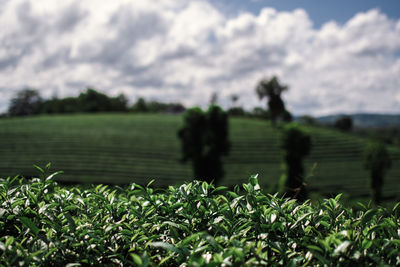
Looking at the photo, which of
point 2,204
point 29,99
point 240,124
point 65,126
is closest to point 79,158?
point 65,126

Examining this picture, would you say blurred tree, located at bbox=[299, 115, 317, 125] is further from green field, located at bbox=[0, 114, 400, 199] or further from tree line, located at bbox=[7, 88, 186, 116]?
tree line, located at bbox=[7, 88, 186, 116]

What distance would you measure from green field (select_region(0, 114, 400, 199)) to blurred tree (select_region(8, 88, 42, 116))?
52.8 m

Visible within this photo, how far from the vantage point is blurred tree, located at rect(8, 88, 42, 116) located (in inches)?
4284

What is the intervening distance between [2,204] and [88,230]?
3.07ft

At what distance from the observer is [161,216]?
2254 mm

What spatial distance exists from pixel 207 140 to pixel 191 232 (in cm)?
2805

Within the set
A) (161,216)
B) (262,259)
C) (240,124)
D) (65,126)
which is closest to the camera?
(262,259)

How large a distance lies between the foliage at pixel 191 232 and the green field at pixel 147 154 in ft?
99.1

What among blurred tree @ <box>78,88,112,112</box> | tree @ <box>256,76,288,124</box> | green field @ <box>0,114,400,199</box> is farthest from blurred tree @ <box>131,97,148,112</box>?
A: tree @ <box>256,76,288,124</box>

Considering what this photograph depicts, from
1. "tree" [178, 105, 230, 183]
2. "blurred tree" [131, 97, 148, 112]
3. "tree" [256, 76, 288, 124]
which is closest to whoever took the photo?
"tree" [178, 105, 230, 183]

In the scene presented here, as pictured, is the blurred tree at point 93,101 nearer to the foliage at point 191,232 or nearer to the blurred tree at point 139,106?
the blurred tree at point 139,106

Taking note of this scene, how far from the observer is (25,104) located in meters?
110

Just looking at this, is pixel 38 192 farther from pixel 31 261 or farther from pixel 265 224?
pixel 265 224

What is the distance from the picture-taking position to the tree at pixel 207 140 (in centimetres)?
3000
